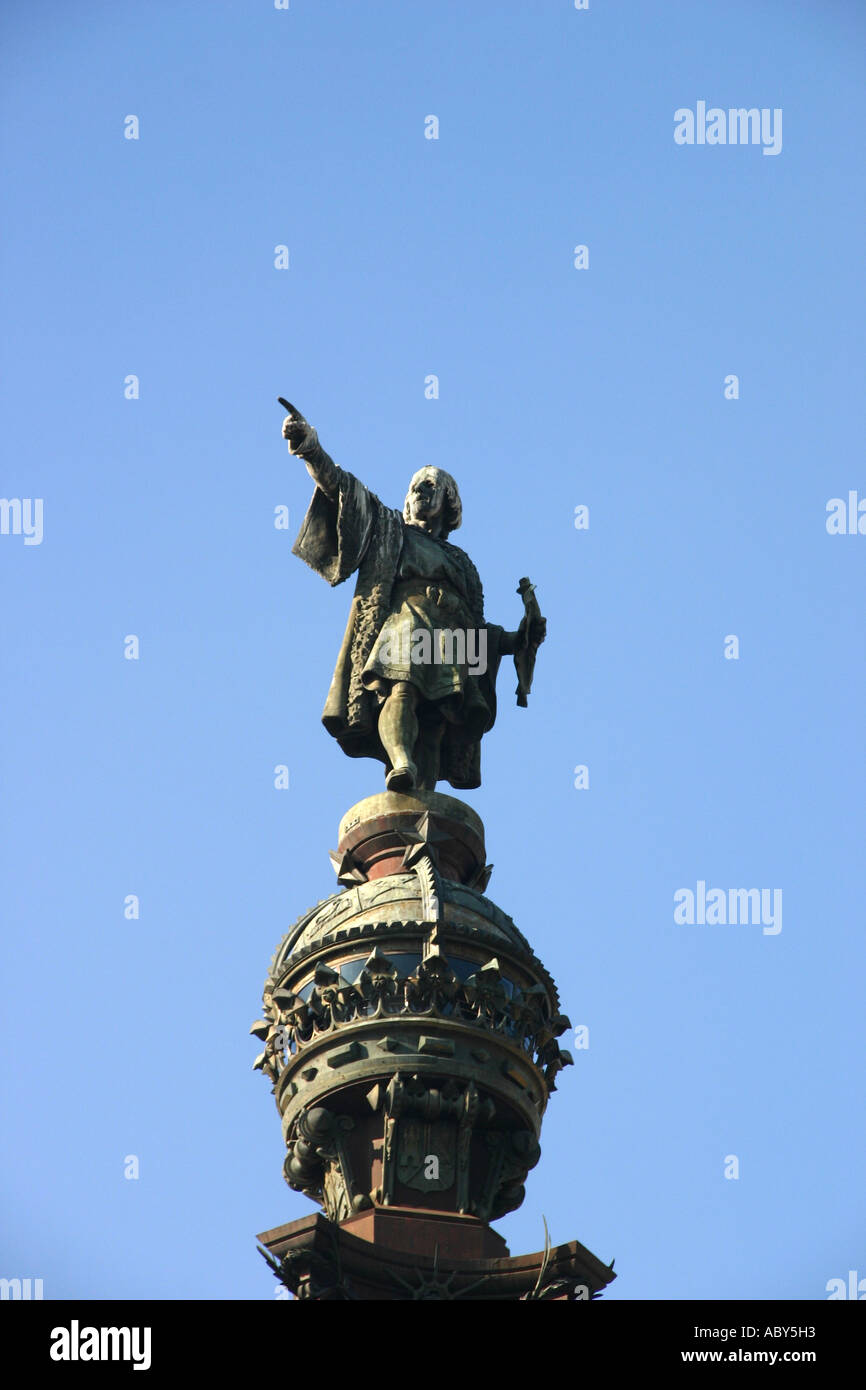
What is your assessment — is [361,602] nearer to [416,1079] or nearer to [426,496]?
[426,496]

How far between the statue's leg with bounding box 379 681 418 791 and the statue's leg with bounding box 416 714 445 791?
0.31 m

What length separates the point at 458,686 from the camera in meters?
33.8

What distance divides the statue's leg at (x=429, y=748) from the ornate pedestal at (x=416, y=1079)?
266 cm

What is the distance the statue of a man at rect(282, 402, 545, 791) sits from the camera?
33.6 meters

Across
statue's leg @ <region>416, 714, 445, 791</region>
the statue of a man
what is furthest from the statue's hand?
statue's leg @ <region>416, 714, 445, 791</region>

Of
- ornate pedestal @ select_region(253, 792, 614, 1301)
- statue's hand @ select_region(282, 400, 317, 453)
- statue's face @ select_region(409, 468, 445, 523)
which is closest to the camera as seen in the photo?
ornate pedestal @ select_region(253, 792, 614, 1301)

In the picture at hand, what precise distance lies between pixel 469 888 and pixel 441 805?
1.51 meters

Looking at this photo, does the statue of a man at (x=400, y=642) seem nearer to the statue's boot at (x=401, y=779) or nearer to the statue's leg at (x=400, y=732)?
the statue's leg at (x=400, y=732)

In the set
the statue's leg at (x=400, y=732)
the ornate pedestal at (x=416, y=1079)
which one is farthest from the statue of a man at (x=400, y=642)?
the ornate pedestal at (x=416, y=1079)

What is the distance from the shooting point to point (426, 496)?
35719mm

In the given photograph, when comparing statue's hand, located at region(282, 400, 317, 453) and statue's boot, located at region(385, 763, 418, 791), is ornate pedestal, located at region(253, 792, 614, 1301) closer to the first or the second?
statue's boot, located at region(385, 763, 418, 791)

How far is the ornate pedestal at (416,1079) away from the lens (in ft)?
88.4

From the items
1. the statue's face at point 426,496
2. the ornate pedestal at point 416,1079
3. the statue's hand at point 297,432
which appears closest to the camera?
the ornate pedestal at point 416,1079

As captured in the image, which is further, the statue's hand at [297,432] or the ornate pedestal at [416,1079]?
the statue's hand at [297,432]
